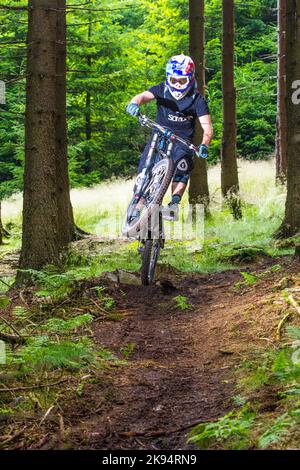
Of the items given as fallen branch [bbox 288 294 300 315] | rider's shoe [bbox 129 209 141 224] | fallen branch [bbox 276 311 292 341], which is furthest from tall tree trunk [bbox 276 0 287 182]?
fallen branch [bbox 276 311 292 341]

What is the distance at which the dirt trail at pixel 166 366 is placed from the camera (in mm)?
4285

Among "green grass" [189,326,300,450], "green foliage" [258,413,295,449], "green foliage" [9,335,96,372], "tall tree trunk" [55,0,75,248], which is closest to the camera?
"green foliage" [258,413,295,449]

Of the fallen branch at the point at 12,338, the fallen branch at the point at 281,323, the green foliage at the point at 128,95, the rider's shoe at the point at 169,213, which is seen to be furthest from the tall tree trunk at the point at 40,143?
the green foliage at the point at 128,95

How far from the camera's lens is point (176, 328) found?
24.4 feet

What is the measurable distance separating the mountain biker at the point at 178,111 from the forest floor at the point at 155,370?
5.33 feet

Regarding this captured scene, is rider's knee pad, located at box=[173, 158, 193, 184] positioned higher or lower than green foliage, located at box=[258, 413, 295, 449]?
higher

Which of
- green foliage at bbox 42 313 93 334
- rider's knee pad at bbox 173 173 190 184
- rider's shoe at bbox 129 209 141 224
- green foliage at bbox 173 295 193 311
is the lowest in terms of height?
green foliage at bbox 173 295 193 311

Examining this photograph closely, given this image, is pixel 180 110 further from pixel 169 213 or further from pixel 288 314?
pixel 288 314

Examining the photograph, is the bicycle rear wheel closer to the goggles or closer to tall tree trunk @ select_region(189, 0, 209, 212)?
the goggles

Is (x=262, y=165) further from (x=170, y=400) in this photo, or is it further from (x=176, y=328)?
(x=170, y=400)

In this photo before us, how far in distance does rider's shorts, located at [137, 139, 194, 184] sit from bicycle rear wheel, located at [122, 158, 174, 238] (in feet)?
0.56

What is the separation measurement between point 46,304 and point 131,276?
7.61 ft

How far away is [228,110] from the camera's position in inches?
721

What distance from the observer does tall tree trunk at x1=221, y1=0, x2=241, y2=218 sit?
17953mm
